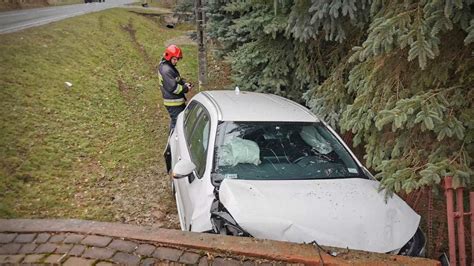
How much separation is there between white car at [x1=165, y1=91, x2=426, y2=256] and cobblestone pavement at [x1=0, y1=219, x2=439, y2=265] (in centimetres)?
14

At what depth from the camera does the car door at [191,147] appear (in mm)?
3760

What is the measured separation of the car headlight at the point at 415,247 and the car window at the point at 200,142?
1.87 meters

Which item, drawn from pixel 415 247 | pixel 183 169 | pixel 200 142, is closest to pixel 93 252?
pixel 183 169

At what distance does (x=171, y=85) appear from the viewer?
660 centimetres

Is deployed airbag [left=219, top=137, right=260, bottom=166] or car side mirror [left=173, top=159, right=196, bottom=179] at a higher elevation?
deployed airbag [left=219, top=137, right=260, bottom=166]

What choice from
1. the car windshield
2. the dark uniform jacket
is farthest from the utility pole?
the car windshield

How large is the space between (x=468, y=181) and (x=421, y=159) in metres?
0.47

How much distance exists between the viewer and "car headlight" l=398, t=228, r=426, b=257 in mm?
3018

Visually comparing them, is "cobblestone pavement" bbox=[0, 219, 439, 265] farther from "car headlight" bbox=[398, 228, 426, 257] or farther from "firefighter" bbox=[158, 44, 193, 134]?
"firefighter" bbox=[158, 44, 193, 134]

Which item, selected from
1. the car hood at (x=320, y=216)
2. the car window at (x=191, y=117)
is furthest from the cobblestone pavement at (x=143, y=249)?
the car window at (x=191, y=117)

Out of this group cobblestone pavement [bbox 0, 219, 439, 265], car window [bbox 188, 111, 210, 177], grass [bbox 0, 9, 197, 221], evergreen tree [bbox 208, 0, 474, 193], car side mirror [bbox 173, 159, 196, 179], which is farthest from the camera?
grass [bbox 0, 9, 197, 221]

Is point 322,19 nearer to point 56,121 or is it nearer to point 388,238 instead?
point 388,238

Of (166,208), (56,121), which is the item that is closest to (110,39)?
(56,121)

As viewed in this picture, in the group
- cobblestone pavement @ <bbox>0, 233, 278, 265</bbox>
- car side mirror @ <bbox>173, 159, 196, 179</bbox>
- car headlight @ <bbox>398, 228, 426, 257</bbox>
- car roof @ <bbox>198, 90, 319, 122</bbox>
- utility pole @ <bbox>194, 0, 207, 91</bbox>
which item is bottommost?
cobblestone pavement @ <bbox>0, 233, 278, 265</bbox>
